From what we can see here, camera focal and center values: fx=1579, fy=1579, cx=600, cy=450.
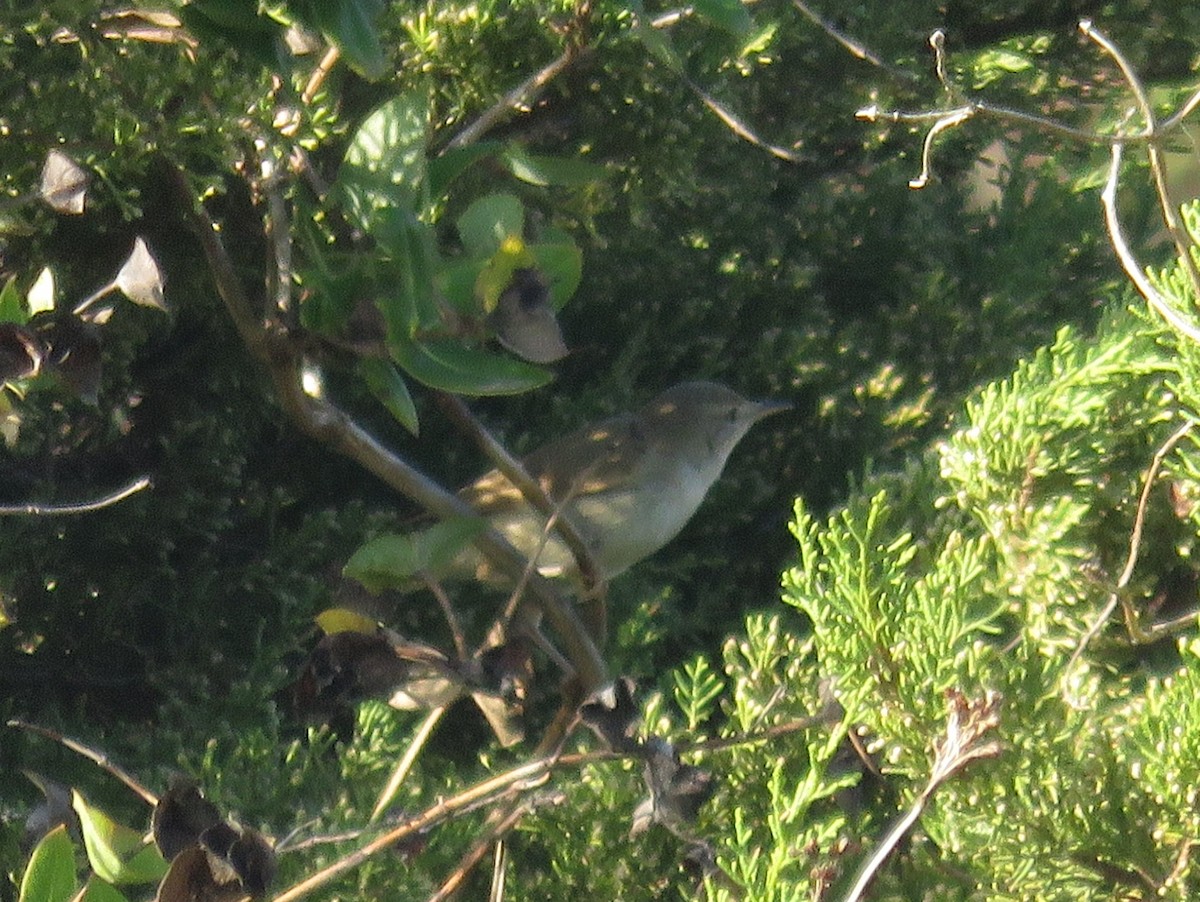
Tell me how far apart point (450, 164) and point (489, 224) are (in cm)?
17

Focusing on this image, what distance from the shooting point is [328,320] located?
1586 mm

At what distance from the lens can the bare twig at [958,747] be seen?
1.36 meters

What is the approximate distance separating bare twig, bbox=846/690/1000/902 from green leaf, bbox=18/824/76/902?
2.16 ft

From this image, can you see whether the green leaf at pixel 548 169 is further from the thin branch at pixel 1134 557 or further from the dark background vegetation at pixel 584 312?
A: the thin branch at pixel 1134 557

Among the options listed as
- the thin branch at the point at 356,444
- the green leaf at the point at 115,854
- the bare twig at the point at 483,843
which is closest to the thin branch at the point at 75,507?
the thin branch at the point at 356,444

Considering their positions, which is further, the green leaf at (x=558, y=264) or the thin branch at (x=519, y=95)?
the thin branch at (x=519, y=95)

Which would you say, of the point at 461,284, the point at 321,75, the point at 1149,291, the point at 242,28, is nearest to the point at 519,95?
the point at 321,75

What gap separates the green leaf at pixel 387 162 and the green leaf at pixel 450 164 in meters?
0.02

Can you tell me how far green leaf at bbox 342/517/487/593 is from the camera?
1.45m

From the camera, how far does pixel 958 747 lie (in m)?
1.39

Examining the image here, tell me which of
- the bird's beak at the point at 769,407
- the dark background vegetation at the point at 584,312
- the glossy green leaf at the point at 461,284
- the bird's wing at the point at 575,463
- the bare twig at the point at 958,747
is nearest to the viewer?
the bare twig at the point at 958,747

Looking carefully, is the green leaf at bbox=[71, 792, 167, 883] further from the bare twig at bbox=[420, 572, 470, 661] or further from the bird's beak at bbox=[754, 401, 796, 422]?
the bird's beak at bbox=[754, 401, 796, 422]

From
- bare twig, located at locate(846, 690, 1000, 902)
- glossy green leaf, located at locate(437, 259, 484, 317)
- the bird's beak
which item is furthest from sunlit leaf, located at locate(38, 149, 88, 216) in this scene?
the bird's beak

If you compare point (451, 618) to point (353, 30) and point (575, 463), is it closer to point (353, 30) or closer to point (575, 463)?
point (353, 30)
